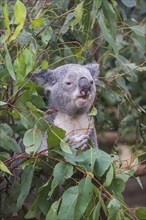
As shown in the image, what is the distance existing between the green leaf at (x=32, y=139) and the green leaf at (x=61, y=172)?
0.12 m

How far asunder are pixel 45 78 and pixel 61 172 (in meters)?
0.98

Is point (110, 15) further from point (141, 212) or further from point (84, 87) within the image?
point (141, 212)

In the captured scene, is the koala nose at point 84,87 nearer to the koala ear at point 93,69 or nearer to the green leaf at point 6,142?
the koala ear at point 93,69

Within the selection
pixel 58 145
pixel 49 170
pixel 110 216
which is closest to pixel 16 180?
pixel 49 170

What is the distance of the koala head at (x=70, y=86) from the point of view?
3.86m

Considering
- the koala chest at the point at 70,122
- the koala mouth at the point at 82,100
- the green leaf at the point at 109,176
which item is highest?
the green leaf at the point at 109,176

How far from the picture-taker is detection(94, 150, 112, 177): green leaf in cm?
314

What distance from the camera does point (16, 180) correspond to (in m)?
3.62

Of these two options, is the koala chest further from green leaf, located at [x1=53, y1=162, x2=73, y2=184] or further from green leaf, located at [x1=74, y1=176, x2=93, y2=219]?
green leaf, located at [x1=74, y1=176, x2=93, y2=219]

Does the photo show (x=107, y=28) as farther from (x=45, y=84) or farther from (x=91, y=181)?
(x=91, y=181)

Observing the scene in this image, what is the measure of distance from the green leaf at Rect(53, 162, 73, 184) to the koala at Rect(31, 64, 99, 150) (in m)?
0.75

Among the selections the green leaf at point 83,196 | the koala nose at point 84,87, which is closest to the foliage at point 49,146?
the green leaf at point 83,196

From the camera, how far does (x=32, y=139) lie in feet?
10.2

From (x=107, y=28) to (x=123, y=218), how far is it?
103cm
